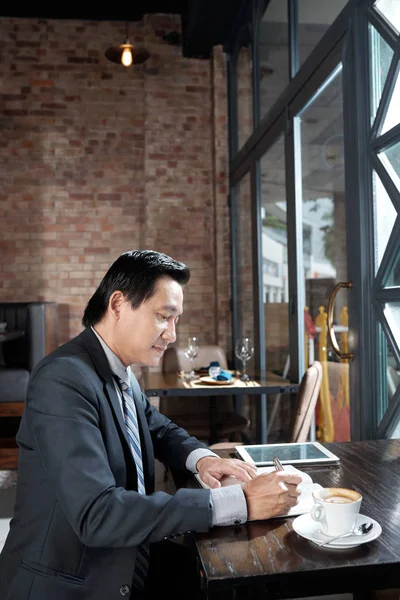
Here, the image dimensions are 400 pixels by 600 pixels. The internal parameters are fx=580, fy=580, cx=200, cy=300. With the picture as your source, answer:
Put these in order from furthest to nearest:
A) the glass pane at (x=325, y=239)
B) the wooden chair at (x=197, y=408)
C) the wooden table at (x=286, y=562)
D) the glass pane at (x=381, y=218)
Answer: the wooden chair at (x=197, y=408)
the glass pane at (x=325, y=239)
the glass pane at (x=381, y=218)
the wooden table at (x=286, y=562)

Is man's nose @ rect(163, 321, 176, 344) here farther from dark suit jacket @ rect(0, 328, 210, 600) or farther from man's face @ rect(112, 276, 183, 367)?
dark suit jacket @ rect(0, 328, 210, 600)

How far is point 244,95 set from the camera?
5234 millimetres

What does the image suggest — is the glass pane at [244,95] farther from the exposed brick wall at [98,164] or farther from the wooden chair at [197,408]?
the wooden chair at [197,408]

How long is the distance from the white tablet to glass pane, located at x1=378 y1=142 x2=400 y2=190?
43.8 inches

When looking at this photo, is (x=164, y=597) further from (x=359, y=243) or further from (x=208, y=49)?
(x=208, y=49)

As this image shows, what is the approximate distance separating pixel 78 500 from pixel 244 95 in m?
4.68

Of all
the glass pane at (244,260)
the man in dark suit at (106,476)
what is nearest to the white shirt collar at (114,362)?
the man in dark suit at (106,476)

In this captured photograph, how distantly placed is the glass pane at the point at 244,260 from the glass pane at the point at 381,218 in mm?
2457

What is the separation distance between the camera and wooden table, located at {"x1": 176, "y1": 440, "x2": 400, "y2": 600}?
99 centimetres

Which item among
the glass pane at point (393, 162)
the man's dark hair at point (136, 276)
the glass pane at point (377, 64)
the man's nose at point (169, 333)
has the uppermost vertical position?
the glass pane at point (377, 64)

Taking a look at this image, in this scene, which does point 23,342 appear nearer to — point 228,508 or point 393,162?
point 393,162

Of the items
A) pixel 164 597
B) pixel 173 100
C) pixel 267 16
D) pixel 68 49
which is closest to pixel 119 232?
pixel 173 100

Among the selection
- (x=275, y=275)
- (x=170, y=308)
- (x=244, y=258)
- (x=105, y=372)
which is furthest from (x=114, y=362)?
(x=244, y=258)

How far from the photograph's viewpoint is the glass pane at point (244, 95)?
4992mm
